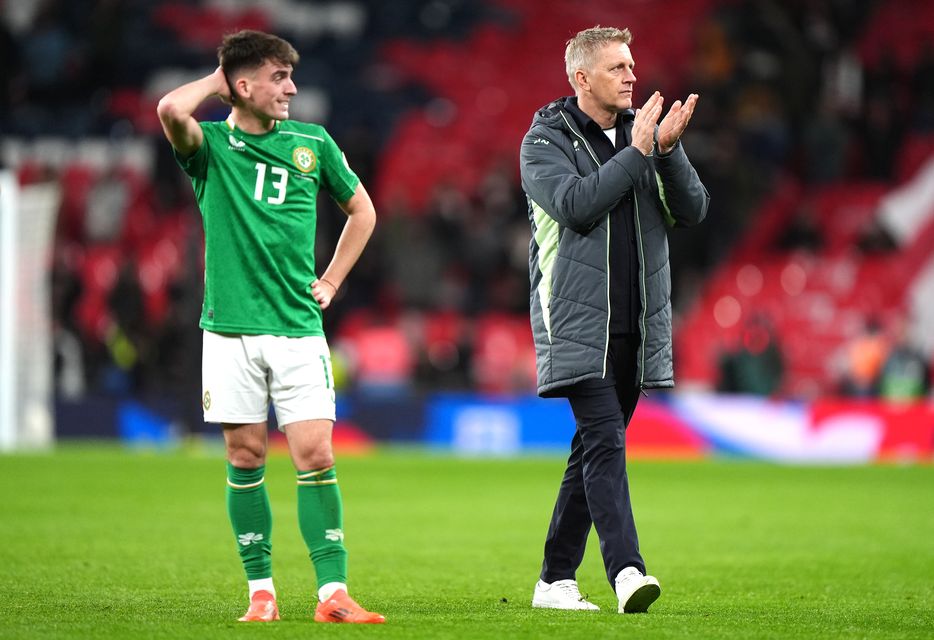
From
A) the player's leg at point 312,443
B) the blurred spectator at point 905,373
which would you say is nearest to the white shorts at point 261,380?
the player's leg at point 312,443

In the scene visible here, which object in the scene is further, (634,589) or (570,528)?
(570,528)

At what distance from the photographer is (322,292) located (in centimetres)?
600

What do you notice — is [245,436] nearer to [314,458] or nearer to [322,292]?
[314,458]

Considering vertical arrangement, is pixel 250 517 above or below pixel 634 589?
above

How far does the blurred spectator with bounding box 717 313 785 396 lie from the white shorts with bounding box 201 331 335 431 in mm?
15235

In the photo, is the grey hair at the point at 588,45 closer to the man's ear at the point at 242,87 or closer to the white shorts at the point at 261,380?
the man's ear at the point at 242,87

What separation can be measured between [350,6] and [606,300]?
22.6 meters

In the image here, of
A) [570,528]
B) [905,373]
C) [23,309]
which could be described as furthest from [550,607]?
[905,373]

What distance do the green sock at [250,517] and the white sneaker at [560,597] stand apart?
1199 mm

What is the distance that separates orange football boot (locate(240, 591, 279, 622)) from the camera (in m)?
5.87

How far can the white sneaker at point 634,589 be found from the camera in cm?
598

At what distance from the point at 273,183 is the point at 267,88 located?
1.20ft

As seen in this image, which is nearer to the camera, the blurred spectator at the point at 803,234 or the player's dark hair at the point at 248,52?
the player's dark hair at the point at 248,52

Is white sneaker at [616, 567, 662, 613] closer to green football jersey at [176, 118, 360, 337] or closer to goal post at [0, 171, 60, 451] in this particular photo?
green football jersey at [176, 118, 360, 337]
